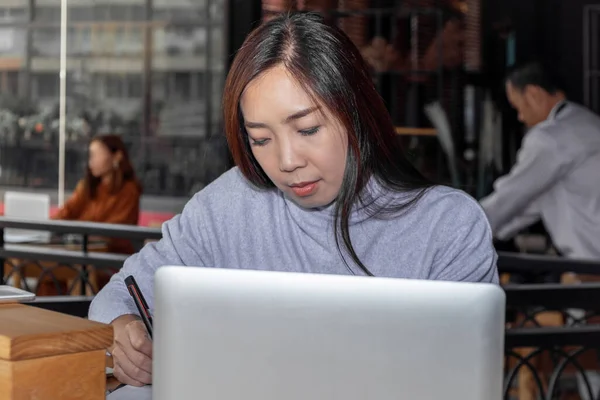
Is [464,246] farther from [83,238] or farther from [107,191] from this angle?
[107,191]

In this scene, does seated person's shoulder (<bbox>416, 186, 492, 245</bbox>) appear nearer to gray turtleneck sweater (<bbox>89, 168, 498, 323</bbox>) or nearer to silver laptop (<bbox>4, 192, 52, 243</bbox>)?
gray turtleneck sweater (<bbox>89, 168, 498, 323</bbox>)

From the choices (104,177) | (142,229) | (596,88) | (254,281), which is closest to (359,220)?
(254,281)

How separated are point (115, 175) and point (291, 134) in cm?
484

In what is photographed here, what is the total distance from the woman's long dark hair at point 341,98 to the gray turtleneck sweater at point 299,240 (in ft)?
0.10

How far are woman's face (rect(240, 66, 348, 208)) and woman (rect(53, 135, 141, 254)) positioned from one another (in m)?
4.53

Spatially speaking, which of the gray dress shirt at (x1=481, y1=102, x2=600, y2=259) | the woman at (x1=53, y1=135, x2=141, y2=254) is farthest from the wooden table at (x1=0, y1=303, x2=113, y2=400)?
the woman at (x1=53, y1=135, x2=141, y2=254)

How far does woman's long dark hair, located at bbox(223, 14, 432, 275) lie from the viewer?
1725 millimetres

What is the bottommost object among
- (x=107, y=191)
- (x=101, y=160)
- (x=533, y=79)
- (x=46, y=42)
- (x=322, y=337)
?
(x=322, y=337)

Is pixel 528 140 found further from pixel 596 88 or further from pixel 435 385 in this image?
pixel 435 385

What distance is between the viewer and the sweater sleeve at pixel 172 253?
1.90 meters

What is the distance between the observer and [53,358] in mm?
1414

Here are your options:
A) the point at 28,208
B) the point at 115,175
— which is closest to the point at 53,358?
the point at 115,175

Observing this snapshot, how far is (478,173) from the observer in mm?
7246

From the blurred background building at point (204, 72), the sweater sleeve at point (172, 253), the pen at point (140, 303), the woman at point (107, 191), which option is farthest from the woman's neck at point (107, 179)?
the pen at point (140, 303)
